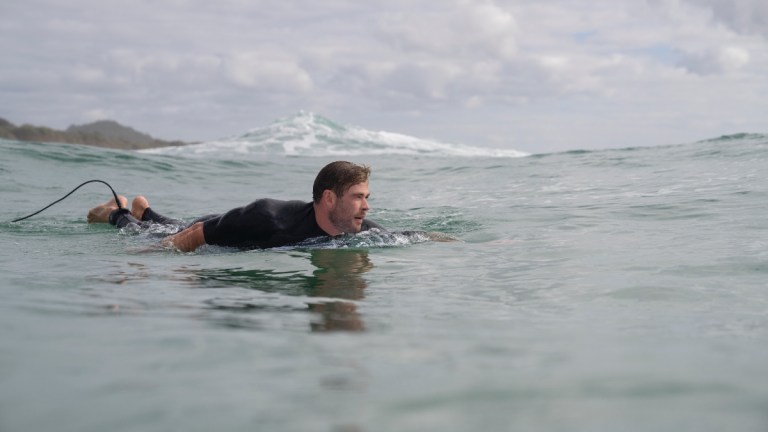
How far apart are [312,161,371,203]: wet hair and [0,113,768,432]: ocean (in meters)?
0.51

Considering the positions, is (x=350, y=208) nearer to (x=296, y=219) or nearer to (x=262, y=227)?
(x=296, y=219)

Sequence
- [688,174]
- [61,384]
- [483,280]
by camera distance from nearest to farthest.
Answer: [61,384] < [483,280] < [688,174]

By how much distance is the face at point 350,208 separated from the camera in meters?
6.82

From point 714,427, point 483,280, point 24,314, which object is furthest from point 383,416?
point 483,280

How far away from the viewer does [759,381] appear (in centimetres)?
261

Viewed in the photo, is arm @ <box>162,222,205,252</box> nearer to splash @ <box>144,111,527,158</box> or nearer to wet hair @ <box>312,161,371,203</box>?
wet hair @ <box>312,161,371,203</box>

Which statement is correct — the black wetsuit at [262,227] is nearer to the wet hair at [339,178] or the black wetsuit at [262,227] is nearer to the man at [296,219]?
the man at [296,219]

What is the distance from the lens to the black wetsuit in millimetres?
6820

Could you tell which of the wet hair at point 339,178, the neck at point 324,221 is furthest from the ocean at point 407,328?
the wet hair at point 339,178

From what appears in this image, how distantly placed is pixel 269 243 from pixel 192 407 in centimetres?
466

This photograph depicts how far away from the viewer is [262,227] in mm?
6863

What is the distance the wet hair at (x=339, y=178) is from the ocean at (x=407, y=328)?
1.69ft

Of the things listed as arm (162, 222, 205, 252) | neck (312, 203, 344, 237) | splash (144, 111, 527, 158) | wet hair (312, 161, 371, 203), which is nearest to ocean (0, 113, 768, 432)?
neck (312, 203, 344, 237)

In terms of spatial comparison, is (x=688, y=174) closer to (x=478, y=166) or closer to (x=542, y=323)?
(x=478, y=166)
